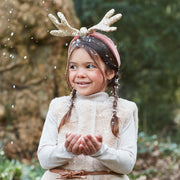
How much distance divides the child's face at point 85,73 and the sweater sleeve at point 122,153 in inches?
12.7

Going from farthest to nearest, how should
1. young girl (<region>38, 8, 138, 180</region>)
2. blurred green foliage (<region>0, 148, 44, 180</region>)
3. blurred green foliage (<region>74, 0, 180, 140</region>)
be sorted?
blurred green foliage (<region>74, 0, 180, 140</region>), blurred green foliage (<region>0, 148, 44, 180</region>), young girl (<region>38, 8, 138, 180</region>)

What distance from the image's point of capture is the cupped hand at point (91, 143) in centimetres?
200

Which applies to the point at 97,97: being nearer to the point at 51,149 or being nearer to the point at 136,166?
the point at 51,149

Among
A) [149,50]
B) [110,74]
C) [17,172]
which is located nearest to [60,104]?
[110,74]

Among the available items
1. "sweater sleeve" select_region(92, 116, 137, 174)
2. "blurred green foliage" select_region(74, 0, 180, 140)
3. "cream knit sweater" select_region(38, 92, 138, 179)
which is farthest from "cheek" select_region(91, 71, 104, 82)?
A: "blurred green foliage" select_region(74, 0, 180, 140)

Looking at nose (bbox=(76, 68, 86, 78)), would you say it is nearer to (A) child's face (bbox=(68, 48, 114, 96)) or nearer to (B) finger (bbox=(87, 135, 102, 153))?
(A) child's face (bbox=(68, 48, 114, 96))

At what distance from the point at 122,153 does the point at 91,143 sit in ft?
0.88

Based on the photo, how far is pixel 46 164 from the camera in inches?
88.1

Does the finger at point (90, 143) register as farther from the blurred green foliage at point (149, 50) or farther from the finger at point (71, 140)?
the blurred green foliage at point (149, 50)

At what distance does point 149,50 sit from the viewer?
799 centimetres

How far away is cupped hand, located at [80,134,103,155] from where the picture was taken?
200cm

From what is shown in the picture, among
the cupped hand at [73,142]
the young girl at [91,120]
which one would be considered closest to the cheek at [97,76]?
the young girl at [91,120]

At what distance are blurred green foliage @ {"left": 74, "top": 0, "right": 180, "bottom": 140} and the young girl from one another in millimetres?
5264

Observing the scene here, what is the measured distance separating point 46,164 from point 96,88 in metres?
0.55
